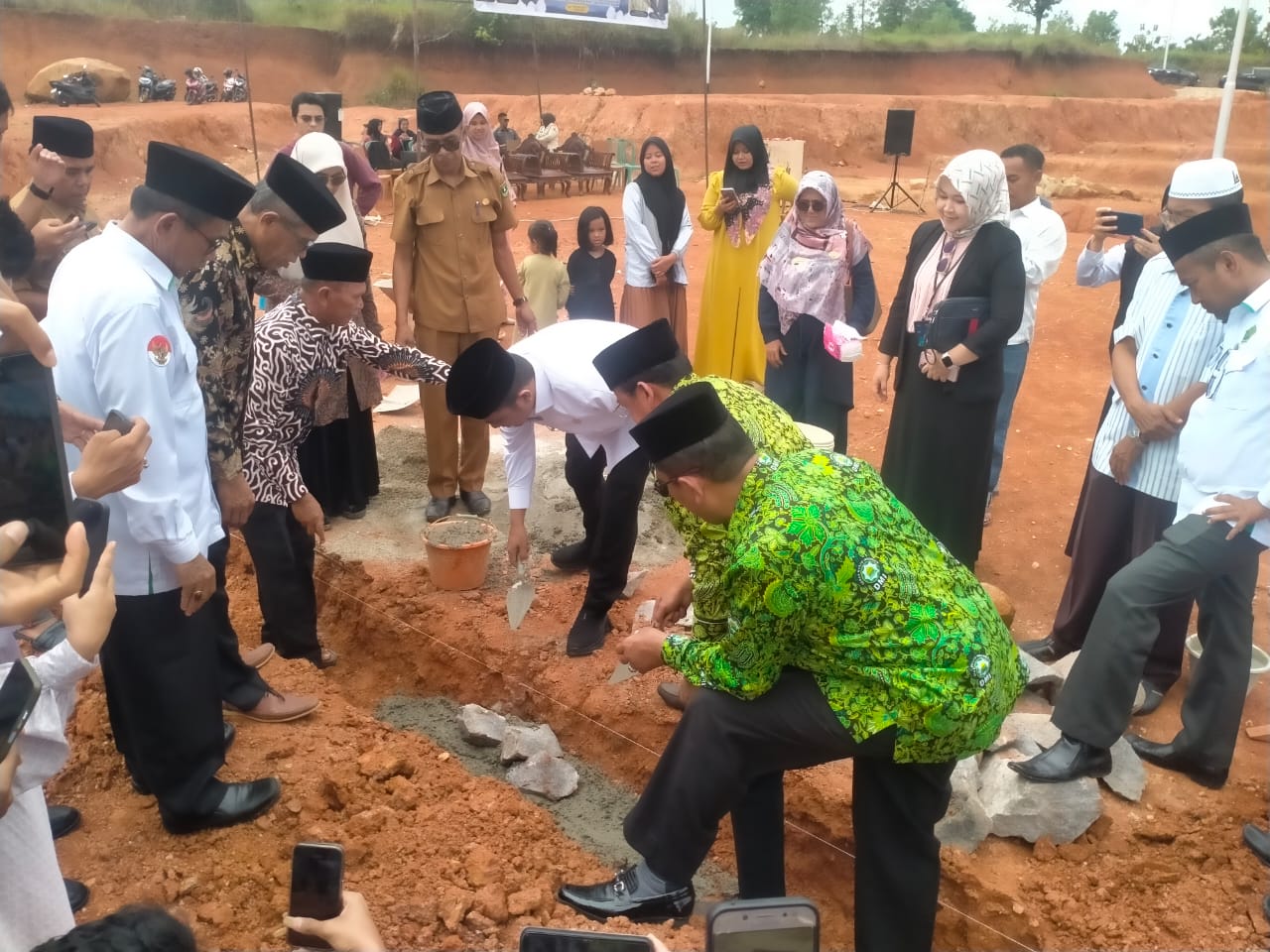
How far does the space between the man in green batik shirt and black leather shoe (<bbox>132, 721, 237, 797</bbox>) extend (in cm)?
165

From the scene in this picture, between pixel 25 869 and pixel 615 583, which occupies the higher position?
pixel 25 869

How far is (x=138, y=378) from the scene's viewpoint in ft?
8.14

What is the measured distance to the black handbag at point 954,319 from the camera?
4.11m

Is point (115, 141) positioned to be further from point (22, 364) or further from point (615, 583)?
point (22, 364)

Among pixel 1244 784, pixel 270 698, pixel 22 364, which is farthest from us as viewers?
pixel 270 698

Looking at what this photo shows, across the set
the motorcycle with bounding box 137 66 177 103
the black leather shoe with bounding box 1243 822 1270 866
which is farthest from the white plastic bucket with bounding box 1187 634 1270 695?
the motorcycle with bounding box 137 66 177 103

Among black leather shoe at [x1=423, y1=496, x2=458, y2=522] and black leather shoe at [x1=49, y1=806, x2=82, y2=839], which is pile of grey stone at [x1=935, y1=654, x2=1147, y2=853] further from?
black leather shoe at [x1=423, y1=496, x2=458, y2=522]

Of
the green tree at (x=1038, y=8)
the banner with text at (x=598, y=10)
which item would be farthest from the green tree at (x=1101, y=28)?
the banner with text at (x=598, y=10)

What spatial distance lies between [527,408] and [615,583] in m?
1.03

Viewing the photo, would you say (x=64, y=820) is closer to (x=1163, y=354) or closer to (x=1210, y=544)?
(x=1210, y=544)

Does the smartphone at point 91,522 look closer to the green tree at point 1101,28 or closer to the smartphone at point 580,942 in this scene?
the smartphone at point 580,942

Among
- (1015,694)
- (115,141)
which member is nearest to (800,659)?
(1015,694)

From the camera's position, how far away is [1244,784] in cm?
343

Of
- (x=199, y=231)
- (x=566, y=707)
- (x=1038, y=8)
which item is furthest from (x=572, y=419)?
(x=1038, y=8)
